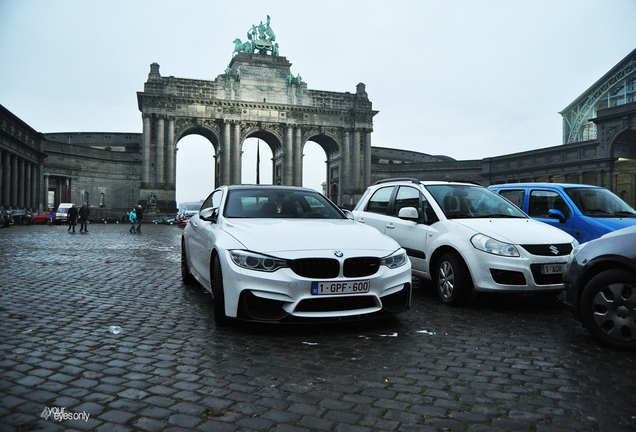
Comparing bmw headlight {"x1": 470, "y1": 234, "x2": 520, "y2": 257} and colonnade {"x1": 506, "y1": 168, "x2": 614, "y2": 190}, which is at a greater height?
colonnade {"x1": 506, "y1": 168, "x2": 614, "y2": 190}

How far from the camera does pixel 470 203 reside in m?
7.27

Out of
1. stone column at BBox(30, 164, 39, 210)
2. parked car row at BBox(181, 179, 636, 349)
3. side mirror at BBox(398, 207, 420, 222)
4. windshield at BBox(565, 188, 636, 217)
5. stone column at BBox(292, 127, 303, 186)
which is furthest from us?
stone column at BBox(292, 127, 303, 186)

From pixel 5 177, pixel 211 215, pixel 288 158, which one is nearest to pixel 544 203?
pixel 211 215

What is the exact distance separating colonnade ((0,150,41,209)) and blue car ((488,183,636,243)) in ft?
156

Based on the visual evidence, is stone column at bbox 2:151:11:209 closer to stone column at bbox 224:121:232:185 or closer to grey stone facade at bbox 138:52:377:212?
grey stone facade at bbox 138:52:377:212

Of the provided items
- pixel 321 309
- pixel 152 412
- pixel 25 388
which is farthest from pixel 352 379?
pixel 25 388

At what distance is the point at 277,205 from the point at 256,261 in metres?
1.73

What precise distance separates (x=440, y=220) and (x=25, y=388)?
210 inches

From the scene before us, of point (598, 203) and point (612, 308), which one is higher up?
point (598, 203)

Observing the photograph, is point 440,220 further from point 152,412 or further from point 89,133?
point 89,133

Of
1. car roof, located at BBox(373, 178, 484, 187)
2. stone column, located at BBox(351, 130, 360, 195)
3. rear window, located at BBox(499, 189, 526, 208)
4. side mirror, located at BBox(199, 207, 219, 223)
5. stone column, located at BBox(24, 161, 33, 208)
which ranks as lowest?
side mirror, located at BBox(199, 207, 219, 223)

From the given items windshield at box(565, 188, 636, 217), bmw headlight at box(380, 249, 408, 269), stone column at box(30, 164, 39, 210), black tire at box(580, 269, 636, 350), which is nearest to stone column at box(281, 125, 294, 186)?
stone column at box(30, 164, 39, 210)

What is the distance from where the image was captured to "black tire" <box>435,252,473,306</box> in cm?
610

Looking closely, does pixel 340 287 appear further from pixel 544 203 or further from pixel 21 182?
pixel 21 182
